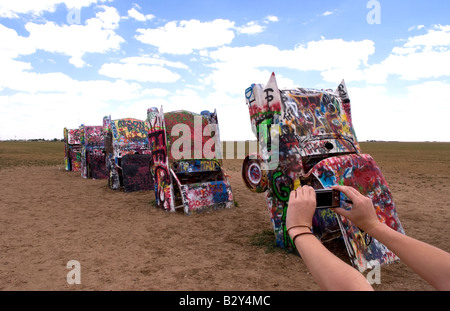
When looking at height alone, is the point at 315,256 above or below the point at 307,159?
below

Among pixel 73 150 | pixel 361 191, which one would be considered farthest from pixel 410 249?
pixel 73 150

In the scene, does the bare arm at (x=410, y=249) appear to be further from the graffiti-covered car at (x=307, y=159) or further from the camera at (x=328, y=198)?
the graffiti-covered car at (x=307, y=159)

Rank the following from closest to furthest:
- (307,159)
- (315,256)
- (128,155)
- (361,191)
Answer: (315,256) < (361,191) < (307,159) < (128,155)

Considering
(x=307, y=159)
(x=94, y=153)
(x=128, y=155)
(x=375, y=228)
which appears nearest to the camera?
(x=375, y=228)

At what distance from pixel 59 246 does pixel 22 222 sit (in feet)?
8.07

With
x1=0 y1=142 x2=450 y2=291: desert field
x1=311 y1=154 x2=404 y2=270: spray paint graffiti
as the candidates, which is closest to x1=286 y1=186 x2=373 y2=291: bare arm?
x1=0 y1=142 x2=450 y2=291: desert field

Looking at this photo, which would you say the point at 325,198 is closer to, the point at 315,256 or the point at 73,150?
the point at 315,256

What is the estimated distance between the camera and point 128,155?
1161 cm

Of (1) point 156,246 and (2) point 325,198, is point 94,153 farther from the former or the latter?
(2) point 325,198

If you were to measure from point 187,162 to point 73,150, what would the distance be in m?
14.3

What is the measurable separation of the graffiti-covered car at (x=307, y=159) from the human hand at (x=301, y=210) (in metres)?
3.45

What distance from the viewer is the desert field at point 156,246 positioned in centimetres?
412

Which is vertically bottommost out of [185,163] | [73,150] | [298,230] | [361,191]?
[361,191]

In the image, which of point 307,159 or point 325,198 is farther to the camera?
point 307,159
